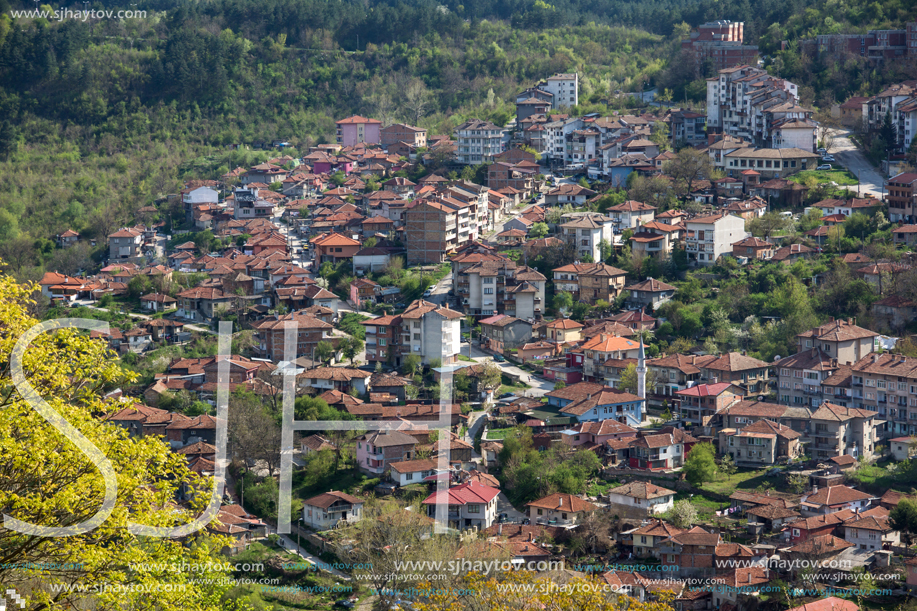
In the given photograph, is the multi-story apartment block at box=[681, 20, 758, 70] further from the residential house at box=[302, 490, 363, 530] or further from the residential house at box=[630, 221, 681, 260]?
the residential house at box=[302, 490, 363, 530]

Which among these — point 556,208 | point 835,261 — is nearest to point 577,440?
Answer: point 835,261

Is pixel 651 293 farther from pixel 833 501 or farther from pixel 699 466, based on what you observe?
pixel 833 501

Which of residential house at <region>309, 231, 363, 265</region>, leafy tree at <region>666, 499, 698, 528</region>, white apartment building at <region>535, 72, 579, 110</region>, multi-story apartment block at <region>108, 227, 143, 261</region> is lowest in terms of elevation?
leafy tree at <region>666, 499, 698, 528</region>

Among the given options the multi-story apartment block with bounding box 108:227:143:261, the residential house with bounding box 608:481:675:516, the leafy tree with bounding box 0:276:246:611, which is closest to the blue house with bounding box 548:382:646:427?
the residential house with bounding box 608:481:675:516

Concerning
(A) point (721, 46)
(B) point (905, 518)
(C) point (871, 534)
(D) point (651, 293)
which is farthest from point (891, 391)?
(A) point (721, 46)

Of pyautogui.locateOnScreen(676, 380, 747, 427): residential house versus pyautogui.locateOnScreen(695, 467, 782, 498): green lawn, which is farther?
pyautogui.locateOnScreen(676, 380, 747, 427): residential house

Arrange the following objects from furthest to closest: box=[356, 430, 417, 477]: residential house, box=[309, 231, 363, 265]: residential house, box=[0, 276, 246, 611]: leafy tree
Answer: box=[309, 231, 363, 265]: residential house
box=[356, 430, 417, 477]: residential house
box=[0, 276, 246, 611]: leafy tree

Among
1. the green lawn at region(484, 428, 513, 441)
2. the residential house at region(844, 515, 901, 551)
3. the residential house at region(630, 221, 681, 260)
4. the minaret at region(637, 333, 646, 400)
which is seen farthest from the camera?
the residential house at region(630, 221, 681, 260)

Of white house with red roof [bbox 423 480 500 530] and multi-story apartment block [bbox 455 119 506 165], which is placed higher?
multi-story apartment block [bbox 455 119 506 165]
